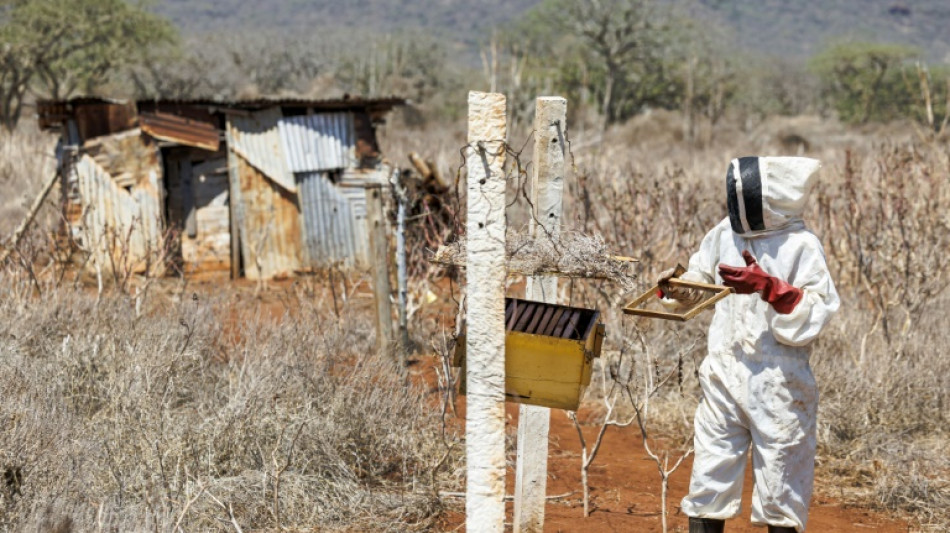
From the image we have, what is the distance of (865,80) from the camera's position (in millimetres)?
36250

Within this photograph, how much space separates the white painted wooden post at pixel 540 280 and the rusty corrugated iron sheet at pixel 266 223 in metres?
8.85

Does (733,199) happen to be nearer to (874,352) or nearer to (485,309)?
(485,309)

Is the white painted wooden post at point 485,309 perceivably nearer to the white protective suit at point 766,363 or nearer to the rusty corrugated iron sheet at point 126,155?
the white protective suit at point 766,363

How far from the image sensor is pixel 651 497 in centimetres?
510

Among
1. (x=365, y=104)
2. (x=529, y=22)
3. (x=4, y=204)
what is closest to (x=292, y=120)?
(x=365, y=104)

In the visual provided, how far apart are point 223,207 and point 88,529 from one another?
9012 millimetres

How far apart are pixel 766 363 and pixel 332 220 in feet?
31.0

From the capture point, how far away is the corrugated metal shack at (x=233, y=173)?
38.8ft

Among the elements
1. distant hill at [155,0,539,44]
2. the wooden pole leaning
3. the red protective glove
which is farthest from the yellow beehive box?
distant hill at [155,0,539,44]

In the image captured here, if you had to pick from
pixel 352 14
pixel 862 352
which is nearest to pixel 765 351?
pixel 862 352

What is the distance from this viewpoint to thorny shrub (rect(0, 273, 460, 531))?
4000mm

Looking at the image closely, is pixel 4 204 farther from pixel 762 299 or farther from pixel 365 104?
pixel 762 299

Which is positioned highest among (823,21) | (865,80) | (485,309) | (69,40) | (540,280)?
(823,21)

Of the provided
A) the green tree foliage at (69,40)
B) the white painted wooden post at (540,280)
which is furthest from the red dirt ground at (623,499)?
the green tree foliage at (69,40)
